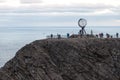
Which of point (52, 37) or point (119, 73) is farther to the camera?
point (52, 37)

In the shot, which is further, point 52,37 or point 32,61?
point 52,37

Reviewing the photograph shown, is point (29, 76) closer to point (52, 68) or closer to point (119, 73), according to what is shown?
point (52, 68)

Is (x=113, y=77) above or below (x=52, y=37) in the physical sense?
below

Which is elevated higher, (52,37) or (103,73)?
(52,37)

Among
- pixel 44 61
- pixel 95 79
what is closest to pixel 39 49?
pixel 44 61

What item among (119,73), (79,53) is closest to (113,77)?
(119,73)

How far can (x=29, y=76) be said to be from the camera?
286 feet

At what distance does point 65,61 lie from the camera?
3568 inches

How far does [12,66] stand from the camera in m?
88.2

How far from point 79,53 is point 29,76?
33.6 feet

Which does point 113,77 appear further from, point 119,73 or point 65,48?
point 65,48

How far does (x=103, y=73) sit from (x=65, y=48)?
309 inches

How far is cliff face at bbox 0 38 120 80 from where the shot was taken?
288 ft

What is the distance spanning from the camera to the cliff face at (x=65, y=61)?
87750 millimetres
